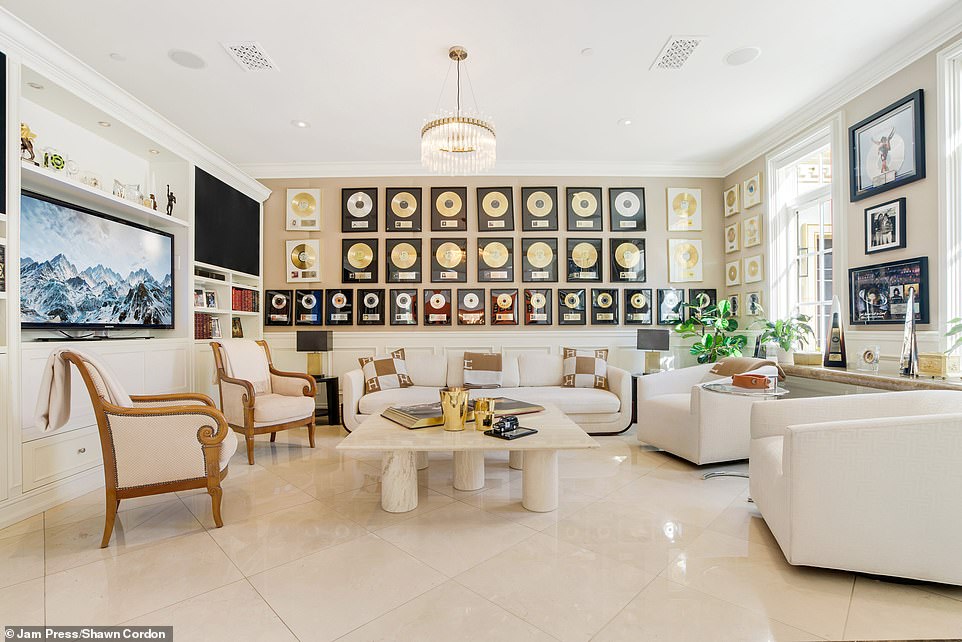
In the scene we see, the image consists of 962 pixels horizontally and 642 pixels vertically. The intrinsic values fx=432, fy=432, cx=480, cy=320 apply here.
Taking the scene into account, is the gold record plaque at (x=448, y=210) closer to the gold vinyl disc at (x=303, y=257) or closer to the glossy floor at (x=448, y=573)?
the gold vinyl disc at (x=303, y=257)

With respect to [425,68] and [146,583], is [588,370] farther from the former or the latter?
[146,583]

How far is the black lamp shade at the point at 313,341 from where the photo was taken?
475 centimetres

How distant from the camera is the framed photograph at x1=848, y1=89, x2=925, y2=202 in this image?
305cm

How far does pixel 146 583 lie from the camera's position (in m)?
1.82

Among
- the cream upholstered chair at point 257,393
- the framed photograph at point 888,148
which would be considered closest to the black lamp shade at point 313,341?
the cream upholstered chair at point 257,393

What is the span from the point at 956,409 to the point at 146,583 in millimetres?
3622

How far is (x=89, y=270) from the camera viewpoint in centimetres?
326

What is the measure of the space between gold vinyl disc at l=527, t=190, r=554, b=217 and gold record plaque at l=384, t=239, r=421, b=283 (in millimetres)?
1496

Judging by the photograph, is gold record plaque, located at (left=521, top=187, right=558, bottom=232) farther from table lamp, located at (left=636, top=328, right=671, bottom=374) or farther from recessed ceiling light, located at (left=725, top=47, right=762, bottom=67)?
recessed ceiling light, located at (left=725, top=47, right=762, bottom=67)

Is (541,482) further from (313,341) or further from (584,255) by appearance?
(584,255)

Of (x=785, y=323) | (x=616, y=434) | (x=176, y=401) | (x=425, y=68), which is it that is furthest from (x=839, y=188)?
(x=176, y=401)

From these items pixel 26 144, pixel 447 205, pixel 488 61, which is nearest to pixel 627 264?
pixel 447 205

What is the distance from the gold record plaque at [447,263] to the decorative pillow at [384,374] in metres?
1.24

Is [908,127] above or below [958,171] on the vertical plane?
above
